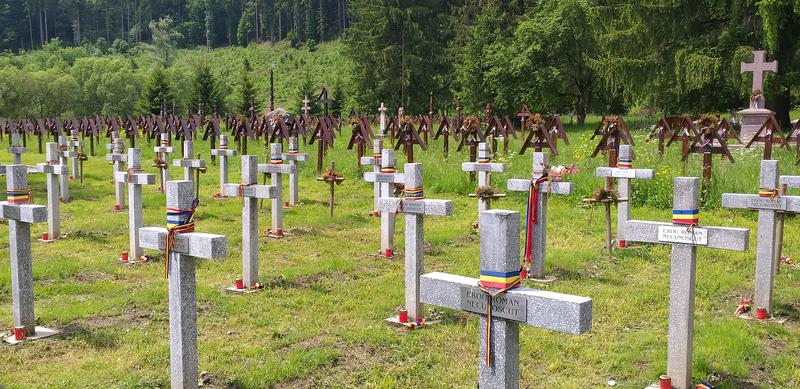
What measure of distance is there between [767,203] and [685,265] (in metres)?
2.24

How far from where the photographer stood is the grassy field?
588cm

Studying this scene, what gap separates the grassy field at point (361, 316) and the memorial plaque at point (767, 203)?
1.13 m

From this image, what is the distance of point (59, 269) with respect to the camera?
9.76m

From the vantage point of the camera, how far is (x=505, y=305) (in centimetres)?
350

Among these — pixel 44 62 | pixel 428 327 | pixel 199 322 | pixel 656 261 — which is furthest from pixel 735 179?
pixel 44 62

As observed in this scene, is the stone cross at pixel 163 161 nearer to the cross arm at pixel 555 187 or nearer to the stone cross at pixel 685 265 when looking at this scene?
the cross arm at pixel 555 187

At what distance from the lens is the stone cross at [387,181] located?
33.1 ft

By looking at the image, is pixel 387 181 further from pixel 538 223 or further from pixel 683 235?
pixel 683 235

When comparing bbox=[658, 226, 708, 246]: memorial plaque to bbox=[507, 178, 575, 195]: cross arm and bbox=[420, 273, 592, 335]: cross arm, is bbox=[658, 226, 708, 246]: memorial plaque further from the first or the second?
bbox=[507, 178, 575, 195]: cross arm

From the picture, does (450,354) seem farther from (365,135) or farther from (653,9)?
(653,9)

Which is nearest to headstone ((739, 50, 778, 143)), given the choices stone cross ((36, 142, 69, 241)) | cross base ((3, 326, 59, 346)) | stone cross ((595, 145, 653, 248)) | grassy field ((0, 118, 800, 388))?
grassy field ((0, 118, 800, 388))

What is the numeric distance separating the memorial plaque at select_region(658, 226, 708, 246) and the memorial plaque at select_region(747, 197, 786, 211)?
2.13m

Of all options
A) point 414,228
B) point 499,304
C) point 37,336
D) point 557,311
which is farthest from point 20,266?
point 557,311

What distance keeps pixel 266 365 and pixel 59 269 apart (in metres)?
5.14
